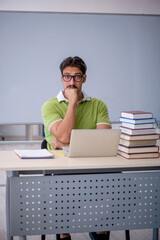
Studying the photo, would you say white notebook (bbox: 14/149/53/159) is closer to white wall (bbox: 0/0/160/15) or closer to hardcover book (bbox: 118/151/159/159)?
hardcover book (bbox: 118/151/159/159)

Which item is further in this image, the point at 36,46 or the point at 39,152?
the point at 36,46

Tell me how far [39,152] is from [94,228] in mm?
570

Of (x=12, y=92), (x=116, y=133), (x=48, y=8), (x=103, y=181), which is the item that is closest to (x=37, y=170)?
(x=103, y=181)

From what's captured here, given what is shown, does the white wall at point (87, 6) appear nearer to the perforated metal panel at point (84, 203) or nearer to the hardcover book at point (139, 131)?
the hardcover book at point (139, 131)

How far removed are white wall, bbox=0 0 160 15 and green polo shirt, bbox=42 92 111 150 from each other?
141cm

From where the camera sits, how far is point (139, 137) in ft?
6.66

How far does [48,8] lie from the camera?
357cm

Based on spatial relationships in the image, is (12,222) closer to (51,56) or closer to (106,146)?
(106,146)

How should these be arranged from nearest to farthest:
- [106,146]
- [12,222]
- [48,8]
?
[12,222] → [106,146] → [48,8]

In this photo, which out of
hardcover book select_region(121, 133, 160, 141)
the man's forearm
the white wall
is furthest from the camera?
the white wall

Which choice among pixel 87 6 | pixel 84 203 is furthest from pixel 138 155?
pixel 87 6

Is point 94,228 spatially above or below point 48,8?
below

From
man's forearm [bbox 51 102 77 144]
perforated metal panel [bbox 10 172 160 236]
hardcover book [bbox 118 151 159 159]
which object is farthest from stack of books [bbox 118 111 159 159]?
man's forearm [bbox 51 102 77 144]

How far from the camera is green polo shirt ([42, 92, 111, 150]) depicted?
8.30 feet
